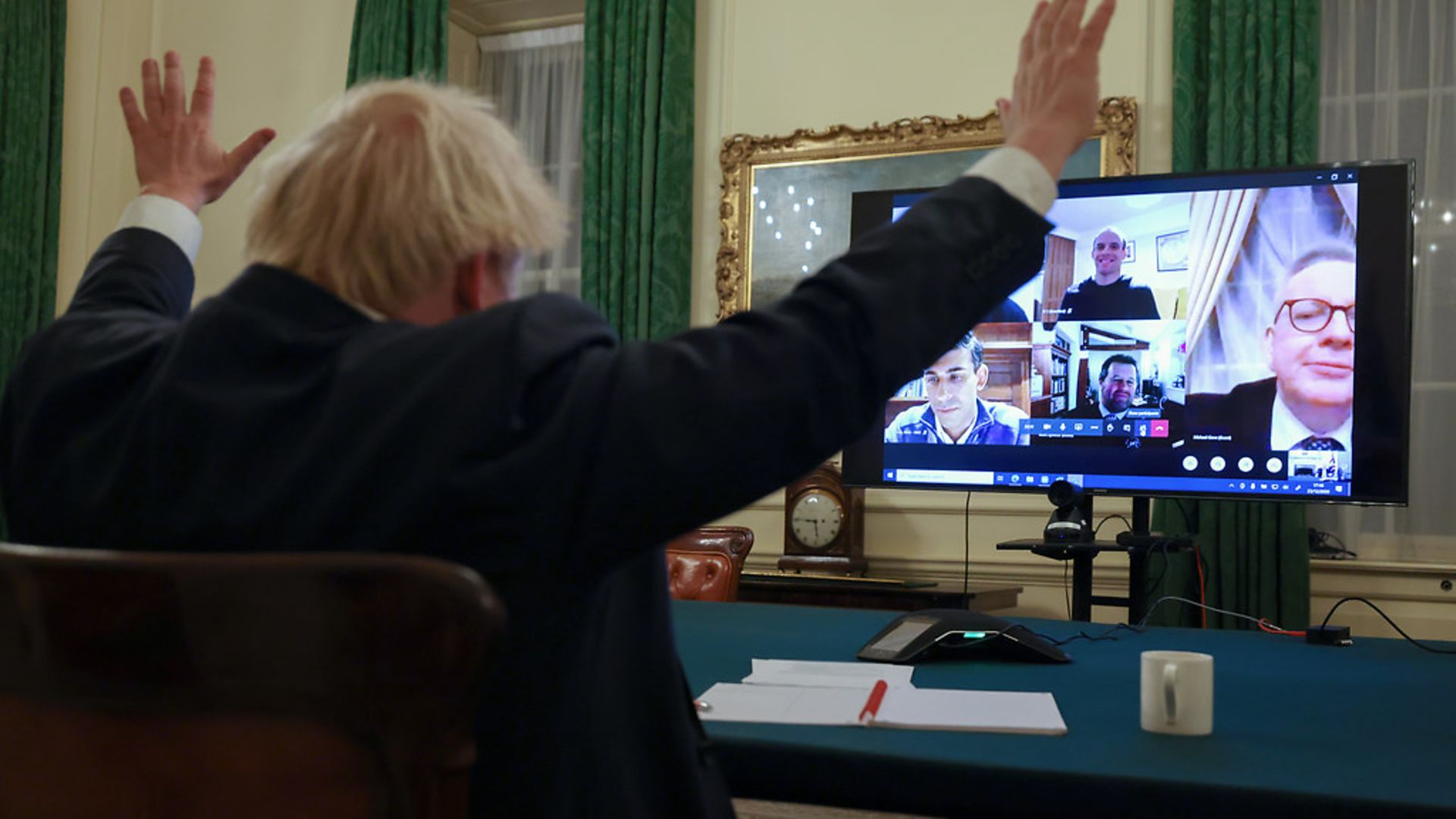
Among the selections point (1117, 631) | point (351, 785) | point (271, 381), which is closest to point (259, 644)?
point (351, 785)

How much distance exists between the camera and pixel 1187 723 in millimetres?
1209

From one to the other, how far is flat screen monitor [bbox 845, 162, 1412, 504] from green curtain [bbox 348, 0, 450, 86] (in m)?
3.56

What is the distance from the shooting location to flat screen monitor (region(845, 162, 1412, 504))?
7.50 feet

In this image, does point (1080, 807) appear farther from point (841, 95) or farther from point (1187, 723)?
point (841, 95)

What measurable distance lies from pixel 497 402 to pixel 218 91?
19.3 feet

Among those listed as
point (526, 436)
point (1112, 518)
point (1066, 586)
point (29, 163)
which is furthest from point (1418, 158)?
point (29, 163)

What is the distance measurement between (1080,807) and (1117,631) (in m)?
1.07

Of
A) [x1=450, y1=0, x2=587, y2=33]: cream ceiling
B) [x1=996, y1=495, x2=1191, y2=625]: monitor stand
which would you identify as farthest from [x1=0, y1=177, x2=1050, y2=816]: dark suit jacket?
[x1=450, y1=0, x2=587, y2=33]: cream ceiling

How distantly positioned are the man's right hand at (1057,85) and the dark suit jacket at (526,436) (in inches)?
3.2

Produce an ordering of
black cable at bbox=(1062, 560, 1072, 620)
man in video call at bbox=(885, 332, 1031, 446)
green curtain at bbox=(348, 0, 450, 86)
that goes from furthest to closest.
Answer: green curtain at bbox=(348, 0, 450, 86) < black cable at bbox=(1062, 560, 1072, 620) < man in video call at bbox=(885, 332, 1031, 446)

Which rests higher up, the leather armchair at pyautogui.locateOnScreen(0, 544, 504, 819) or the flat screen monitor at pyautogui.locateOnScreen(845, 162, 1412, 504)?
the flat screen monitor at pyautogui.locateOnScreen(845, 162, 1412, 504)

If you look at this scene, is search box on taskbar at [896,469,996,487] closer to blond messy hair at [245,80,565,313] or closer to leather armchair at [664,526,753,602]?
leather armchair at [664,526,753,602]

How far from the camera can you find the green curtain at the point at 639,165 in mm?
4934

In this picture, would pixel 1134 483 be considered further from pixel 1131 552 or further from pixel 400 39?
pixel 400 39
